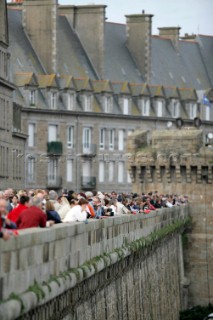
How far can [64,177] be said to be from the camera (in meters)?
120

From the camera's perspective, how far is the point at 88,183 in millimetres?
123188

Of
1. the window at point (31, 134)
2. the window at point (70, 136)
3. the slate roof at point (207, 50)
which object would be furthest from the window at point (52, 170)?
the slate roof at point (207, 50)

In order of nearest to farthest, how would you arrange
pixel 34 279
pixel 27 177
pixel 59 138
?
pixel 34 279, pixel 27 177, pixel 59 138

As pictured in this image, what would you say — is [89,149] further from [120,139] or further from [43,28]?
[43,28]

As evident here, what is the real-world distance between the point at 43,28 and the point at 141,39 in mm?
15193

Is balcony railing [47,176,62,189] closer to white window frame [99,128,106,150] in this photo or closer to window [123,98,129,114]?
white window frame [99,128,106,150]

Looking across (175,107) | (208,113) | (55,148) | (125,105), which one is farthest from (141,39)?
(55,148)

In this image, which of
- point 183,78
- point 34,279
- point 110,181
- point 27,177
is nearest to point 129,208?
point 34,279

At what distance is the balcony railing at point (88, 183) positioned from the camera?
4838 inches

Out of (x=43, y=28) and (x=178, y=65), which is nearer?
(x=43, y=28)

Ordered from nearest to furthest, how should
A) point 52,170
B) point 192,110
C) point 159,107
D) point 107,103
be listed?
point 52,170, point 107,103, point 159,107, point 192,110

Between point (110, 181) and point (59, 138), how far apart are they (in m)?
9.13

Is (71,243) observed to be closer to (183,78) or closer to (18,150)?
(18,150)

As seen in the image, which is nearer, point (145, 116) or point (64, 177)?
point (64, 177)
